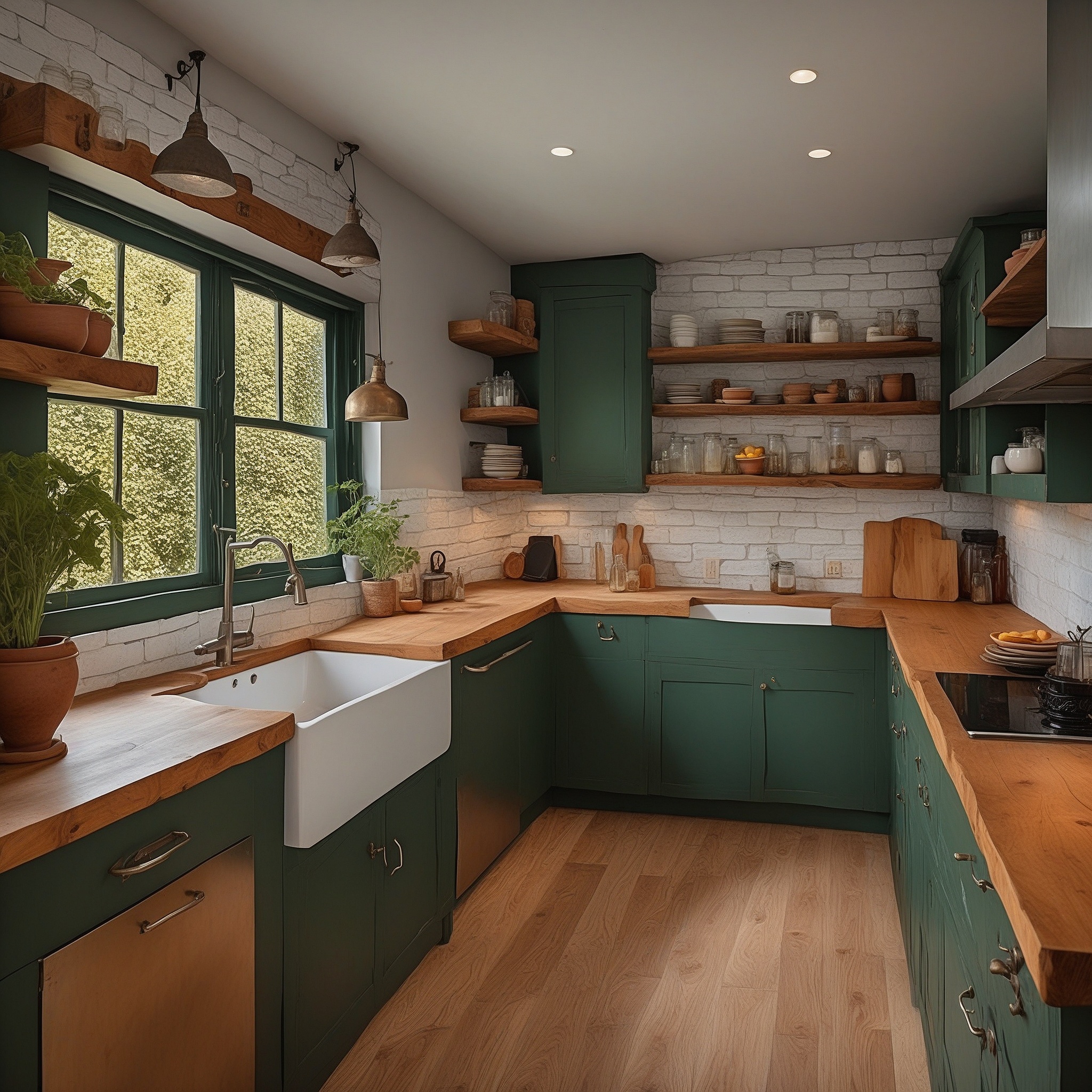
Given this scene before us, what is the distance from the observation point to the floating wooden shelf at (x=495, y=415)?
14.8 ft

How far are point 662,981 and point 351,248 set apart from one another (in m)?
Result: 2.40

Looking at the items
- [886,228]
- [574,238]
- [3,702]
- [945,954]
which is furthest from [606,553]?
[3,702]

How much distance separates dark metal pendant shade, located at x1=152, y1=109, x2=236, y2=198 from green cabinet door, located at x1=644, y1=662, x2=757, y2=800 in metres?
2.87

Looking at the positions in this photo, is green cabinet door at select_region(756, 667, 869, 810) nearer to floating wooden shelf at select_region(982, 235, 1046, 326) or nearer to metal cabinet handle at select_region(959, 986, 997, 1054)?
floating wooden shelf at select_region(982, 235, 1046, 326)

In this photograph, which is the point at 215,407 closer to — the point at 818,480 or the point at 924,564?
the point at 818,480

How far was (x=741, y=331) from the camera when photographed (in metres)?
4.63

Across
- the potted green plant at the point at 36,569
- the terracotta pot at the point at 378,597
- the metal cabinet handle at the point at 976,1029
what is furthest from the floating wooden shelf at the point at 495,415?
the metal cabinet handle at the point at 976,1029

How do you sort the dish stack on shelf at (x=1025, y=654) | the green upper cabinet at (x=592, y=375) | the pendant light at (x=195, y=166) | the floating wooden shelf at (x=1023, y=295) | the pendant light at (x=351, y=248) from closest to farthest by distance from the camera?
the pendant light at (x=195, y=166) → the floating wooden shelf at (x=1023, y=295) → the dish stack on shelf at (x=1025, y=654) → the pendant light at (x=351, y=248) → the green upper cabinet at (x=592, y=375)

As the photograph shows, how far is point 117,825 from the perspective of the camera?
1633 millimetres

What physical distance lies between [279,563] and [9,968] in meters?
1.89

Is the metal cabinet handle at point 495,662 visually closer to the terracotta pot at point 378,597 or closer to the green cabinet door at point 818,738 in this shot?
the terracotta pot at point 378,597

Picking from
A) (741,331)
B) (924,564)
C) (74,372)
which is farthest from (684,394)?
(74,372)

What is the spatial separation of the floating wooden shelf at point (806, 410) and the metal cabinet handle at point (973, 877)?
3.00 meters

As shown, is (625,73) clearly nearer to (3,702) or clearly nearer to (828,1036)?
(3,702)
